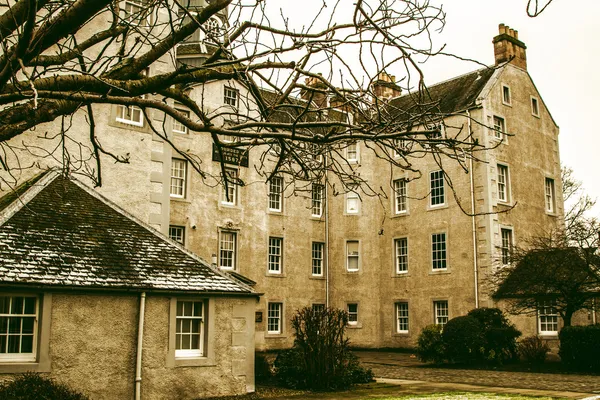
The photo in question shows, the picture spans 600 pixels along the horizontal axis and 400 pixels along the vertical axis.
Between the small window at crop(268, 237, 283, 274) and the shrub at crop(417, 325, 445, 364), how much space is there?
33.4ft

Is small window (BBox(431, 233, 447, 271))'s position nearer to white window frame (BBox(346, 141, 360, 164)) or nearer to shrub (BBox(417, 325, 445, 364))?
white window frame (BBox(346, 141, 360, 164))

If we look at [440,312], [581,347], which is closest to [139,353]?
[581,347]

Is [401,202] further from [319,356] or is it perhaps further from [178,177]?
[319,356]

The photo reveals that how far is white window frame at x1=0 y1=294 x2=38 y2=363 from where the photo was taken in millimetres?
11961

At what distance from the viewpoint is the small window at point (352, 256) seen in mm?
33781

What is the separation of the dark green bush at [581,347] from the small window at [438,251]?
35.5 feet

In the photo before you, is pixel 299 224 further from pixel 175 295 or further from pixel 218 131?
pixel 218 131

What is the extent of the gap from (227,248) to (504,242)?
1350cm

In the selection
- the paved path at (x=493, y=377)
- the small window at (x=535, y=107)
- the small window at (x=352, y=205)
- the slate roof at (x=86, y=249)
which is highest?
the small window at (x=535, y=107)

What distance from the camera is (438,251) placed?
1218 inches

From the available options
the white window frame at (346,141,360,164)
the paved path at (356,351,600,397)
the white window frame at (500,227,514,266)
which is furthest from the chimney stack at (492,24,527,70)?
the paved path at (356,351,600,397)

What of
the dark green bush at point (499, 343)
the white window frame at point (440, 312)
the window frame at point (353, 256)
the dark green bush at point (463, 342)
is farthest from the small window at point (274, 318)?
the dark green bush at point (499, 343)

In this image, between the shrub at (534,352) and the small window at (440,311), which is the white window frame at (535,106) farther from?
the shrub at (534,352)

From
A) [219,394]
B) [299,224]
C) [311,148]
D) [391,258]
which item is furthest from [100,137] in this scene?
[391,258]
